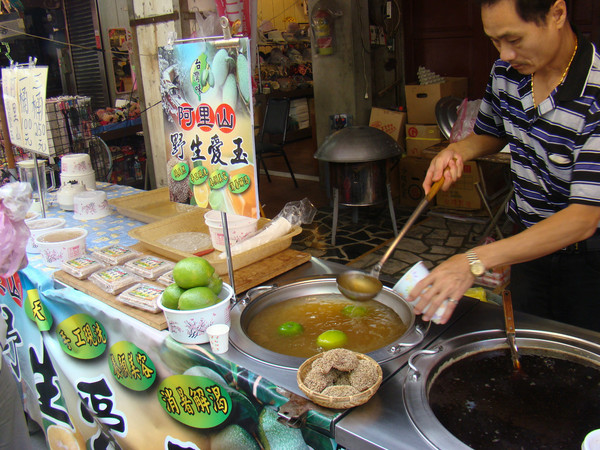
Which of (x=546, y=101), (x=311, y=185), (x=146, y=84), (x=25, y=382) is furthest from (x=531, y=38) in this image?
(x=311, y=185)

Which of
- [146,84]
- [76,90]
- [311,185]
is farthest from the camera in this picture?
[76,90]

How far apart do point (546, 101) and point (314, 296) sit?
3.80 ft

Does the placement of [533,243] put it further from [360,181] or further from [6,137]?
[360,181]

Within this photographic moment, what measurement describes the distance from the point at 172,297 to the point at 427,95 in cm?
539

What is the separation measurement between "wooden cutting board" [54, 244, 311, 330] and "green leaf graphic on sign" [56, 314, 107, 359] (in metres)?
0.12

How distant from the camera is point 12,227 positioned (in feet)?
7.87

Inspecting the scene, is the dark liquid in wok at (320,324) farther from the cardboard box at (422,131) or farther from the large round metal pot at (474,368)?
the cardboard box at (422,131)

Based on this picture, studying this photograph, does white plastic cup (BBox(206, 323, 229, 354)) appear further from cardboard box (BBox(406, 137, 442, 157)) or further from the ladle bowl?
cardboard box (BBox(406, 137, 442, 157))

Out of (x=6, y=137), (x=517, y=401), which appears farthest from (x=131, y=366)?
(x=6, y=137)

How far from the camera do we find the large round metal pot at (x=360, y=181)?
18.2 ft

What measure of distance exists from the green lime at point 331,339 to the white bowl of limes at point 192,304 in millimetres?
348

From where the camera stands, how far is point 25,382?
290cm

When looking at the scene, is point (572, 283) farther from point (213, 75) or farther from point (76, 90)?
point (76, 90)

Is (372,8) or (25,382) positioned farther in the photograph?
(372,8)
